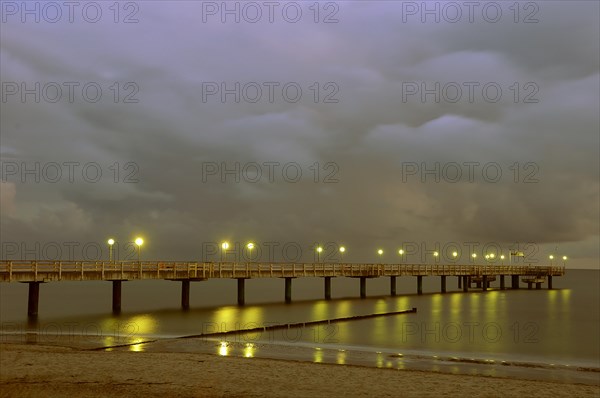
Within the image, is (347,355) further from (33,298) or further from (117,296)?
(117,296)

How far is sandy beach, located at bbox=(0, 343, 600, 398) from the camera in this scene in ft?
52.5

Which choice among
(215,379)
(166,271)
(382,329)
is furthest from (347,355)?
(166,271)

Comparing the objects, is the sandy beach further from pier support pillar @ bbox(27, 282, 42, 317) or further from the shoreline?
pier support pillar @ bbox(27, 282, 42, 317)

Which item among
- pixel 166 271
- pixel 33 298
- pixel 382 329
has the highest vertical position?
pixel 166 271

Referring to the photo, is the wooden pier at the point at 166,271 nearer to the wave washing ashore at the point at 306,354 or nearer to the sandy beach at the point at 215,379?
the wave washing ashore at the point at 306,354

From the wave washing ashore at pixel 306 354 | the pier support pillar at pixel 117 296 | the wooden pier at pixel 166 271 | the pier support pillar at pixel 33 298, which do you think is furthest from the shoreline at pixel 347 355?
the pier support pillar at pixel 117 296

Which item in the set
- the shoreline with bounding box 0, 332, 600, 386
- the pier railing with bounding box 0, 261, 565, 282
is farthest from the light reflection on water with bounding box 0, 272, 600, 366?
the pier railing with bounding box 0, 261, 565, 282

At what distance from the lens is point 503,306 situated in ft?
220

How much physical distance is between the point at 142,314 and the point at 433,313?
28.4 metres

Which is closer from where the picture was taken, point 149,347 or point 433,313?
point 149,347

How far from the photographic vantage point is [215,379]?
18.0m

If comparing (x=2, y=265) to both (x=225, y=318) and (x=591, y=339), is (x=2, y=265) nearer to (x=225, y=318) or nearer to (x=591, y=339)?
(x=225, y=318)

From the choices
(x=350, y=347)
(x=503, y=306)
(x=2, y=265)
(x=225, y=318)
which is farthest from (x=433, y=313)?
(x=2, y=265)

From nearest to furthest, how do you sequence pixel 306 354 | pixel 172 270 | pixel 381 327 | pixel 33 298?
pixel 306 354
pixel 381 327
pixel 33 298
pixel 172 270
